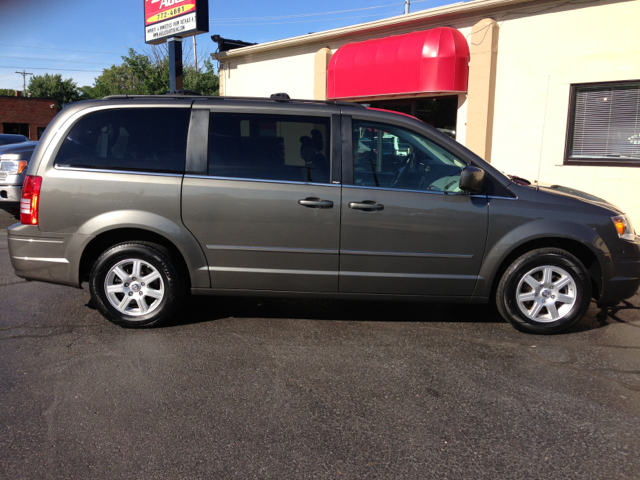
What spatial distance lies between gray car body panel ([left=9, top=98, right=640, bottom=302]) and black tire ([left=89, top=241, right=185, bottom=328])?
18cm

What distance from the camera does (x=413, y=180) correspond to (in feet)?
14.9

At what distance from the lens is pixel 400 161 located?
15.0 ft

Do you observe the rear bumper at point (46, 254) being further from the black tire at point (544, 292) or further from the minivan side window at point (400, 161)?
the black tire at point (544, 292)

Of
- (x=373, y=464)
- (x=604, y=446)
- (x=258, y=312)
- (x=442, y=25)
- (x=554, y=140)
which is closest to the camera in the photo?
(x=373, y=464)

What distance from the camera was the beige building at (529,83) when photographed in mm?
9570

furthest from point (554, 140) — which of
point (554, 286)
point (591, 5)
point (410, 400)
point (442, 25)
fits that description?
point (410, 400)

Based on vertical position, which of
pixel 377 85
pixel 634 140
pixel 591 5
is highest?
pixel 591 5

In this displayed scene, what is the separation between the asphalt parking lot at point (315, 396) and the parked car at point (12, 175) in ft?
17.4

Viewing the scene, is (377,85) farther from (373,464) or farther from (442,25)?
(373,464)

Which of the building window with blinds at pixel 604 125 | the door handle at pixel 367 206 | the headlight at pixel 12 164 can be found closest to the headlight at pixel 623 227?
the door handle at pixel 367 206

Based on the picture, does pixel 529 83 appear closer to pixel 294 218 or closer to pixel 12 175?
pixel 294 218

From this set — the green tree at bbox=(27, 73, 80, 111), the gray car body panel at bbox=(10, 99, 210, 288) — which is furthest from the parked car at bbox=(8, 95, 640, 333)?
the green tree at bbox=(27, 73, 80, 111)

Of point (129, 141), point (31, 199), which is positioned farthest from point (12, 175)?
point (129, 141)

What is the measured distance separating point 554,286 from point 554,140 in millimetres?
6811
